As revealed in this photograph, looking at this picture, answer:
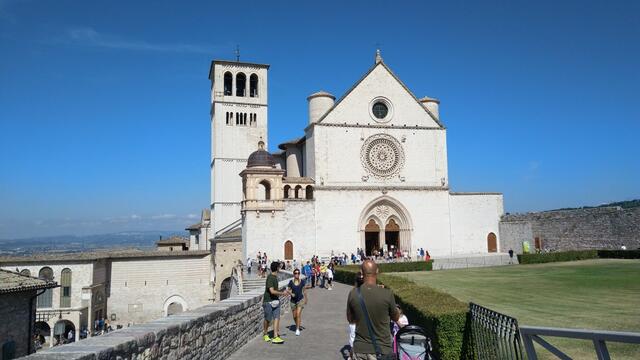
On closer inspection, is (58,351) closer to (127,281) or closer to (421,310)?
(421,310)

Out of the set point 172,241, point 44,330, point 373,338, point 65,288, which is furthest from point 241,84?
point 373,338

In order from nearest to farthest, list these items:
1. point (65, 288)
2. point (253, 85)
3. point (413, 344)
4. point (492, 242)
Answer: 1. point (413, 344)
2. point (65, 288)
3. point (492, 242)
4. point (253, 85)

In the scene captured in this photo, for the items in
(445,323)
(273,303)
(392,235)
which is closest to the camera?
(445,323)

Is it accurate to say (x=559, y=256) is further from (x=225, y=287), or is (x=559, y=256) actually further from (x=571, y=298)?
(x=225, y=287)

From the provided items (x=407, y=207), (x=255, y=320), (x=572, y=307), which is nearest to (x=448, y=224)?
(x=407, y=207)

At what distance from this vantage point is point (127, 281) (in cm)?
4572

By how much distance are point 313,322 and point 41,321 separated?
3482 centimetres

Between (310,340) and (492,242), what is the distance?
36422 mm

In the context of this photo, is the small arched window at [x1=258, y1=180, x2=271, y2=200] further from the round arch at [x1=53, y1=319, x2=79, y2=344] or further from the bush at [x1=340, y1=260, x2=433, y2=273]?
the round arch at [x1=53, y1=319, x2=79, y2=344]

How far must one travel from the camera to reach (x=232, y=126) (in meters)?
55.4

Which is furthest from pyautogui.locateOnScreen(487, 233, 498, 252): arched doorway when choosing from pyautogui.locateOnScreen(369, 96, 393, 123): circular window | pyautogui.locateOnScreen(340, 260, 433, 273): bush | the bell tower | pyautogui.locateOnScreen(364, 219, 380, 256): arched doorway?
the bell tower

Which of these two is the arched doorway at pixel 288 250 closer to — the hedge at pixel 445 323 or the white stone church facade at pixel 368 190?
the white stone church facade at pixel 368 190

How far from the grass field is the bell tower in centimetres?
3206

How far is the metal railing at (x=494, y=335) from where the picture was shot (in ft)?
21.1
